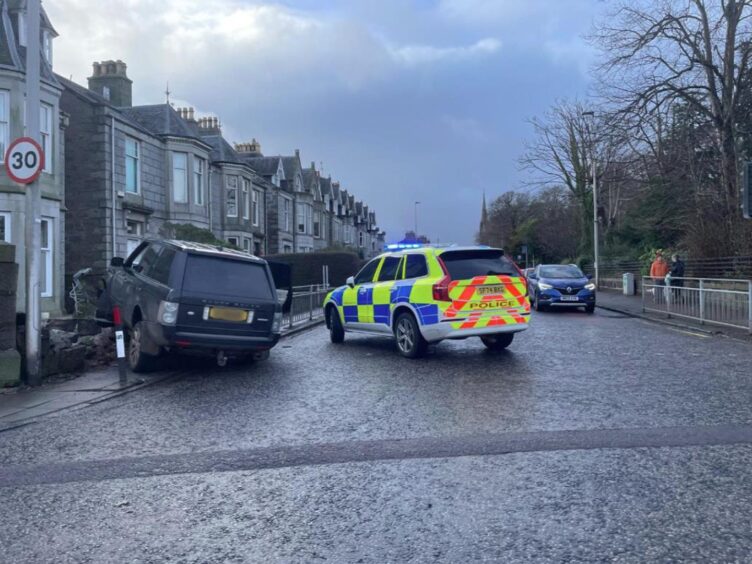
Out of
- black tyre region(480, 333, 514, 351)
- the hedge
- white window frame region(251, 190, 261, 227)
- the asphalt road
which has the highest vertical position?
white window frame region(251, 190, 261, 227)

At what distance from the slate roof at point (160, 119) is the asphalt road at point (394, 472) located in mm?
21036

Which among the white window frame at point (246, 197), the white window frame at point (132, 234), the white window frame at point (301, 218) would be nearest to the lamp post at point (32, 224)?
the white window frame at point (132, 234)

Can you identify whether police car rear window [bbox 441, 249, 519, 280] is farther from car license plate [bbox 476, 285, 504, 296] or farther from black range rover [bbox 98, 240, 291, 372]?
black range rover [bbox 98, 240, 291, 372]

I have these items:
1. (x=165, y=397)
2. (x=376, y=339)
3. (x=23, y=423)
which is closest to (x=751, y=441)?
(x=165, y=397)

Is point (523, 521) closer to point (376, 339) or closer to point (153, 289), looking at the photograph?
point (153, 289)

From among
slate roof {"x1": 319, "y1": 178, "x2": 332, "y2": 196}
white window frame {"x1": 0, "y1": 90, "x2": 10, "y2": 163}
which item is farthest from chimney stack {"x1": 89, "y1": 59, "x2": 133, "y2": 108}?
slate roof {"x1": 319, "y1": 178, "x2": 332, "y2": 196}

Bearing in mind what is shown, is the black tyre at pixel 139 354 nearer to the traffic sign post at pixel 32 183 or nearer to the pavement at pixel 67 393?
the pavement at pixel 67 393

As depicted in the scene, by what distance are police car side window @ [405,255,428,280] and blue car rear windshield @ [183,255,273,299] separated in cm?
233

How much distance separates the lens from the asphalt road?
3830 millimetres

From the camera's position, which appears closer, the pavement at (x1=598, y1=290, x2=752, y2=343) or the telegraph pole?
the telegraph pole

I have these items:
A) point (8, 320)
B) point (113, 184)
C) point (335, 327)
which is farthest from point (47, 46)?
point (8, 320)

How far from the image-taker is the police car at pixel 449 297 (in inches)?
414

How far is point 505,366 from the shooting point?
10.1 meters

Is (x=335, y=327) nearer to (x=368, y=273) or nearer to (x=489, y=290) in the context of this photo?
(x=368, y=273)
